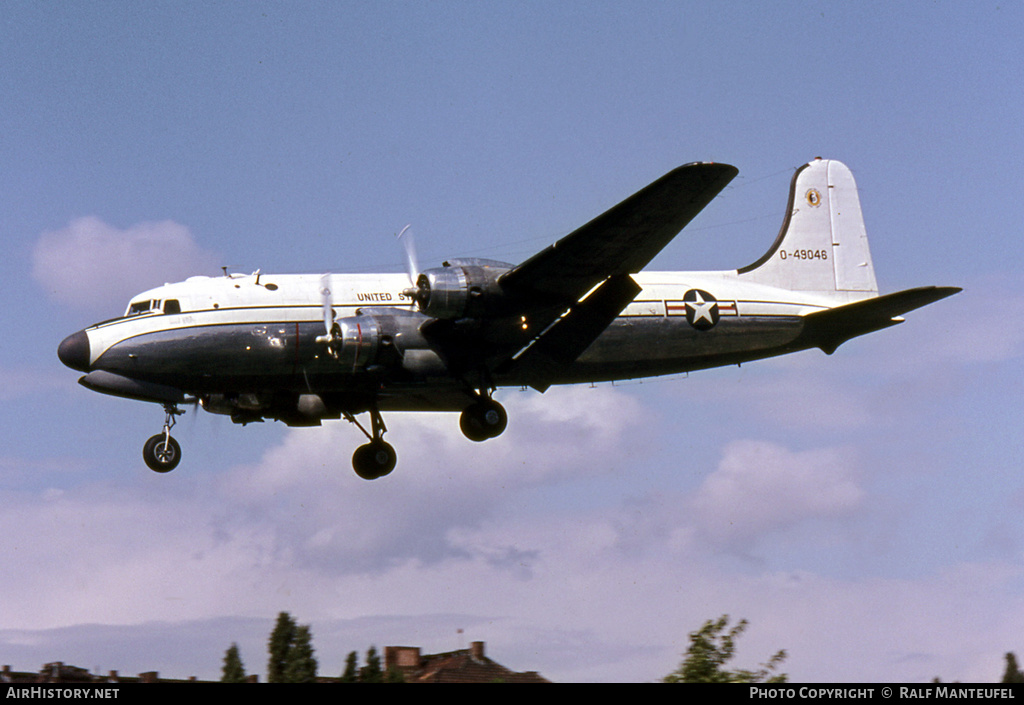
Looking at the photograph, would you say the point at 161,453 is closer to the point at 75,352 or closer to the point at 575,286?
the point at 75,352

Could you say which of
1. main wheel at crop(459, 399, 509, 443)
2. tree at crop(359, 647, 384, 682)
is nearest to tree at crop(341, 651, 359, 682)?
tree at crop(359, 647, 384, 682)

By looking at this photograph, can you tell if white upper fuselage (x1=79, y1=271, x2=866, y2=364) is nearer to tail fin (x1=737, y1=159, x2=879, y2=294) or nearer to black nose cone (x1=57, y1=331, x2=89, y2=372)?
black nose cone (x1=57, y1=331, x2=89, y2=372)

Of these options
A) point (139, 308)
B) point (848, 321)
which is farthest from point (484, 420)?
point (848, 321)

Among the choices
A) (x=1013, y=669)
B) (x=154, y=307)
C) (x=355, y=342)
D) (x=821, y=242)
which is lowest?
(x=1013, y=669)

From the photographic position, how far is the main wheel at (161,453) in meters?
21.1

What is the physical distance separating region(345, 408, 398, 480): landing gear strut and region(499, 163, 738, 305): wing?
524 cm

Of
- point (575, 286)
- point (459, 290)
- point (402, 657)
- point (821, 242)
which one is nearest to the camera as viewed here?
point (459, 290)

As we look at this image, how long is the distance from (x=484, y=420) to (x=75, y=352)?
749cm

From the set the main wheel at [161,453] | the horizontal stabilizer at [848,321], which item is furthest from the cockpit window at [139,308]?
the horizontal stabilizer at [848,321]

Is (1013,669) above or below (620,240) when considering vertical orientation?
below

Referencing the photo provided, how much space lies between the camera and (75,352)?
20562mm

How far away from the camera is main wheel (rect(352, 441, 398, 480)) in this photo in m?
23.5
